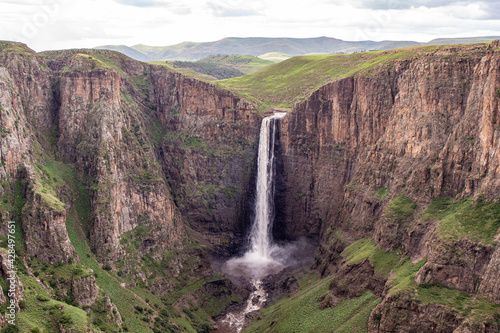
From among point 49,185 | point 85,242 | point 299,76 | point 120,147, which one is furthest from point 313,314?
point 299,76

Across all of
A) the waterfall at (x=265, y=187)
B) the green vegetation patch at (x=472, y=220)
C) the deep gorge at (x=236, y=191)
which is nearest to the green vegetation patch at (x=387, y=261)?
the deep gorge at (x=236, y=191)

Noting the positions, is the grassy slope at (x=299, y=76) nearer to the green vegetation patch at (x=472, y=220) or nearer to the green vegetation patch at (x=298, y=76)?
the green vegetation patch at (x=298, y=76)

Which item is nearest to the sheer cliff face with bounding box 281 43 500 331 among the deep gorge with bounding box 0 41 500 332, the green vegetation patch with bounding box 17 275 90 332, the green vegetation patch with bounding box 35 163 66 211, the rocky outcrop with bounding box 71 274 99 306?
the deep gorge with bounding box 0 41 500 332

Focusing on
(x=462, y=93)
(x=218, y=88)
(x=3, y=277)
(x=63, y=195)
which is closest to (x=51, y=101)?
(x=63, y=195)

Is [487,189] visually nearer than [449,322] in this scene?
No

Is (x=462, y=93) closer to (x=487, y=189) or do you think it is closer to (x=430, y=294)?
(x=487, y=189)

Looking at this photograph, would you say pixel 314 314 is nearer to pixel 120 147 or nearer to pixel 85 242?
pixel 85 242
